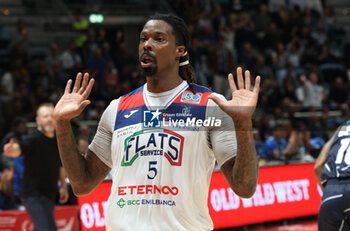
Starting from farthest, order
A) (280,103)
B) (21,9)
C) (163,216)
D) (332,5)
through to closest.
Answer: (332,5) → (21,9) → (280,103) → (163,216)

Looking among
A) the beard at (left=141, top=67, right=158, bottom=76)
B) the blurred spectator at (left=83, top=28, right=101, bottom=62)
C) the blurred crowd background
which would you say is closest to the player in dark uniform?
the beard at (left=141, top=67, right=158, bottom=76)

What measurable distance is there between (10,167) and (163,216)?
21.7ft

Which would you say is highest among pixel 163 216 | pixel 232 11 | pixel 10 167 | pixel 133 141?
pixel 232 11

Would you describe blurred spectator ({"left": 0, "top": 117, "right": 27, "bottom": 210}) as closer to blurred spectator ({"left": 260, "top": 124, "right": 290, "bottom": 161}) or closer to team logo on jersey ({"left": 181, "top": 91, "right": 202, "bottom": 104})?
blurred spectator ({"left": 260, "top": 124, "right": 290, "bottom": 161})

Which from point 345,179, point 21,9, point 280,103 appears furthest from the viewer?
point 21,9

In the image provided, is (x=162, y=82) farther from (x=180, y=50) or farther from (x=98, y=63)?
(x=98, y=63)

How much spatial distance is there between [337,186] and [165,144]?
2651 millimetres

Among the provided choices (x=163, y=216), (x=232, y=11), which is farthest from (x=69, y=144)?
(x=232, y=11)

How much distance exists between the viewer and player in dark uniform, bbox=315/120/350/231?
4.92m

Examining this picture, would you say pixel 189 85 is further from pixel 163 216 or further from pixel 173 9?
pixel 173 9

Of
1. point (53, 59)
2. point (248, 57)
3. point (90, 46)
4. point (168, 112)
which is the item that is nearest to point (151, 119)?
point (168, 112)

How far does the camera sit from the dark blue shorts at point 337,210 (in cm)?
491

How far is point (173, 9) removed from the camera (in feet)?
54.7

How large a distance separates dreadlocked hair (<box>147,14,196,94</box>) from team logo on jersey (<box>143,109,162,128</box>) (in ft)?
0.84
